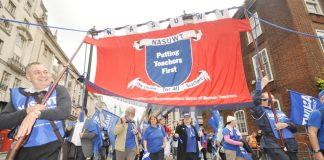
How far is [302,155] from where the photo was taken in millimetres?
10477

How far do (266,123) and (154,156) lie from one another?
3.27m

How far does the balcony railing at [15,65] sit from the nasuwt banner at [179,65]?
84.0 ft

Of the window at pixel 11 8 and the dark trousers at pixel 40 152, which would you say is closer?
the dark trousers at pixel 40 152

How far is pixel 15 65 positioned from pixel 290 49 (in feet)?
94.2

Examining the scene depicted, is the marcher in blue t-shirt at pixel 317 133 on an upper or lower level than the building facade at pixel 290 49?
lower

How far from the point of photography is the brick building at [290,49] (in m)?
11.6

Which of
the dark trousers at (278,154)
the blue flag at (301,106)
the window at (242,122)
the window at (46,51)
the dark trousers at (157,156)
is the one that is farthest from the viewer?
the window at (46,51)

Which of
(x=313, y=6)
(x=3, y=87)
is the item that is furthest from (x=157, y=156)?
(x=3, y=87)

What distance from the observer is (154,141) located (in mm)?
6133

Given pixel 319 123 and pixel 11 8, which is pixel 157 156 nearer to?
pixel 319 123

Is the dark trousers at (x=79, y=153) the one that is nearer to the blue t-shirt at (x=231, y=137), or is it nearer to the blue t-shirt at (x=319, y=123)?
the blue t-shirt at (x=231, y=137)

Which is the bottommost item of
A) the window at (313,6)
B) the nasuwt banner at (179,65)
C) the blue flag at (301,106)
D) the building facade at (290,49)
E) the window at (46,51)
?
the blue flag at (301,106)

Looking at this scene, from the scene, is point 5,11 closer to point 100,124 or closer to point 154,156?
point 100,124

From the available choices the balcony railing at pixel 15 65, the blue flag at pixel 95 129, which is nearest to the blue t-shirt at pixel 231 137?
the blue flag at pixel 95 129
